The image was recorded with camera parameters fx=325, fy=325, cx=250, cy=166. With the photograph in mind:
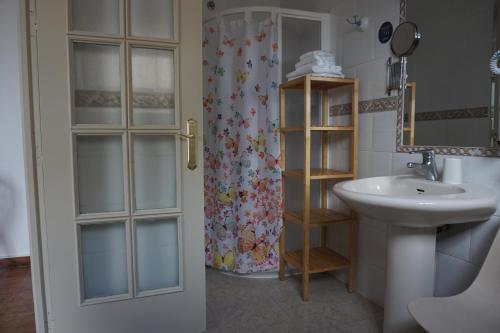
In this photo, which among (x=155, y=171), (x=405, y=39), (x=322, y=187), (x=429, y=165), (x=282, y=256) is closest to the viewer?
(x=429, y=165)

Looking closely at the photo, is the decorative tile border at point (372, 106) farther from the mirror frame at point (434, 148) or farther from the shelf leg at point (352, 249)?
the shelf leg at point (352, 249)

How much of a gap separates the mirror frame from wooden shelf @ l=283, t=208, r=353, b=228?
1.86ft

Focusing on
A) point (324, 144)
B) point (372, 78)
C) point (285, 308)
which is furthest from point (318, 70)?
point (285, 308)

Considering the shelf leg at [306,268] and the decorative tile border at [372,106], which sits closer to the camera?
the decorative tile border at [372,106]

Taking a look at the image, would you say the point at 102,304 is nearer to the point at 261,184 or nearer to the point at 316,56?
the point at 261,184

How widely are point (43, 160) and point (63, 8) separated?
2.11 feet

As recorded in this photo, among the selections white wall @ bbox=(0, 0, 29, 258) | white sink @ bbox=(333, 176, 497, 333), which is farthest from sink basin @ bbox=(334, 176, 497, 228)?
white wall @ bbox=(0, 0, 29, 258)

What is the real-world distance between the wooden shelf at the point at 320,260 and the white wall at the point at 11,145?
2.06m

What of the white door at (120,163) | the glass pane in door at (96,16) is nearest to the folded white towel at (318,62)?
the white door at (120,163)

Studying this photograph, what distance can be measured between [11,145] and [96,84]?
1492 millimetres

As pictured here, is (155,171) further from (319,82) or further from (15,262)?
(15,262)

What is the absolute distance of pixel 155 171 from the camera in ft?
5.11

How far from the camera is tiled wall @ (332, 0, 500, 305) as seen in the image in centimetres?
137

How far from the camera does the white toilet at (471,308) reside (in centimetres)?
100
